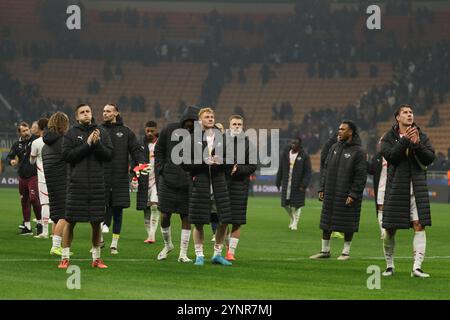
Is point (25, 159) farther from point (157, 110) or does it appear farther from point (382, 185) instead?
point (157, 110)

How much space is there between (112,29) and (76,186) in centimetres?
4979

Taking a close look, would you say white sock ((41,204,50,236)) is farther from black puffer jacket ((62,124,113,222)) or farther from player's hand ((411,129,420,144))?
player's hand ((411,129,420,144))

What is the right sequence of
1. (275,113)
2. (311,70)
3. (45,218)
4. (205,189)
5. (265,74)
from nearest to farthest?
(205,189)
(45,218)
(275,113)
(311,70)
(265,74)

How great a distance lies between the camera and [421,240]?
15703 millimetres

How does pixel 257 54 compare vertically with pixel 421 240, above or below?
above

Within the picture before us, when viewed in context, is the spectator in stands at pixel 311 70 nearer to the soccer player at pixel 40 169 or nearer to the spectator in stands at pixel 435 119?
the spectator in stands at pixel 435 119

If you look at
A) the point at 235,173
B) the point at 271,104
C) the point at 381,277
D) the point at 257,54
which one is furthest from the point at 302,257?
the point at 257,54

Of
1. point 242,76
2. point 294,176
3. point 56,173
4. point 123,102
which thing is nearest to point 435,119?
point 242,76

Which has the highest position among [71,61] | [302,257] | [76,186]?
[71,61]

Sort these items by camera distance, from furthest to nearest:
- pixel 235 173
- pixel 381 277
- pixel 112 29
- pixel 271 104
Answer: pixel 112 29 → pixel 271 104 → pixel 235 173 → pixel 381 277

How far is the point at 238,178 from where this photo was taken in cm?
1816

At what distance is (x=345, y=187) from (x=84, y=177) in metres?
4.81
